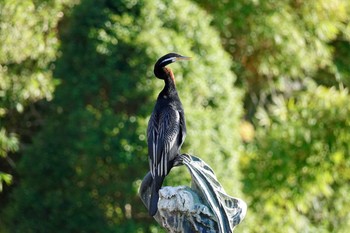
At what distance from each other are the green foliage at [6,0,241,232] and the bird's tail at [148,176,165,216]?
4.22m

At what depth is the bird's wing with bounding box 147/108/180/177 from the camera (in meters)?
5.74

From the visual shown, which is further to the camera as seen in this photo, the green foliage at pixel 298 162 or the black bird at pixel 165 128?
the green foliage at pixel 298 162

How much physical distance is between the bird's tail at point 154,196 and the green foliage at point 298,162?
572 cm

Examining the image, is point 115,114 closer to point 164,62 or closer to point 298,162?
point 298,162

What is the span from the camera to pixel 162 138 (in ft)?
18.9

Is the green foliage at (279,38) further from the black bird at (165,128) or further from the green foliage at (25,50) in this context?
the black bird at (165,128)

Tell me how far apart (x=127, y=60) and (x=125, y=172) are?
40.5 inches

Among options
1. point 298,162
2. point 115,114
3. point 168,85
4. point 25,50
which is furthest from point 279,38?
point 168,85

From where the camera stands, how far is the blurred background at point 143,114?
33.4 feet

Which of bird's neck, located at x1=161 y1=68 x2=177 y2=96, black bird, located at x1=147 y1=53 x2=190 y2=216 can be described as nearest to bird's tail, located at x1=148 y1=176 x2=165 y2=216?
black bird, located at x1=147 y1=53 x2=190 y2=216

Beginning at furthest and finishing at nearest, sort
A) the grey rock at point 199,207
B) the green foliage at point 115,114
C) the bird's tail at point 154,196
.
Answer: the green foliage at point 115,114 → the bird's tail at point 154,196 → the grey rock at point 199,207

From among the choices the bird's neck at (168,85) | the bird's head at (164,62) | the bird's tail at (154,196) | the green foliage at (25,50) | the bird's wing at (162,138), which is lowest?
the green foliage at (25,50)

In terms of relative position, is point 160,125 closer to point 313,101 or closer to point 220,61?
point 220,61

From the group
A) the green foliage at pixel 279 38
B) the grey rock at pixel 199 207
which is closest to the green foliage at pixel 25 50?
the green foliage at pixel 279 38
